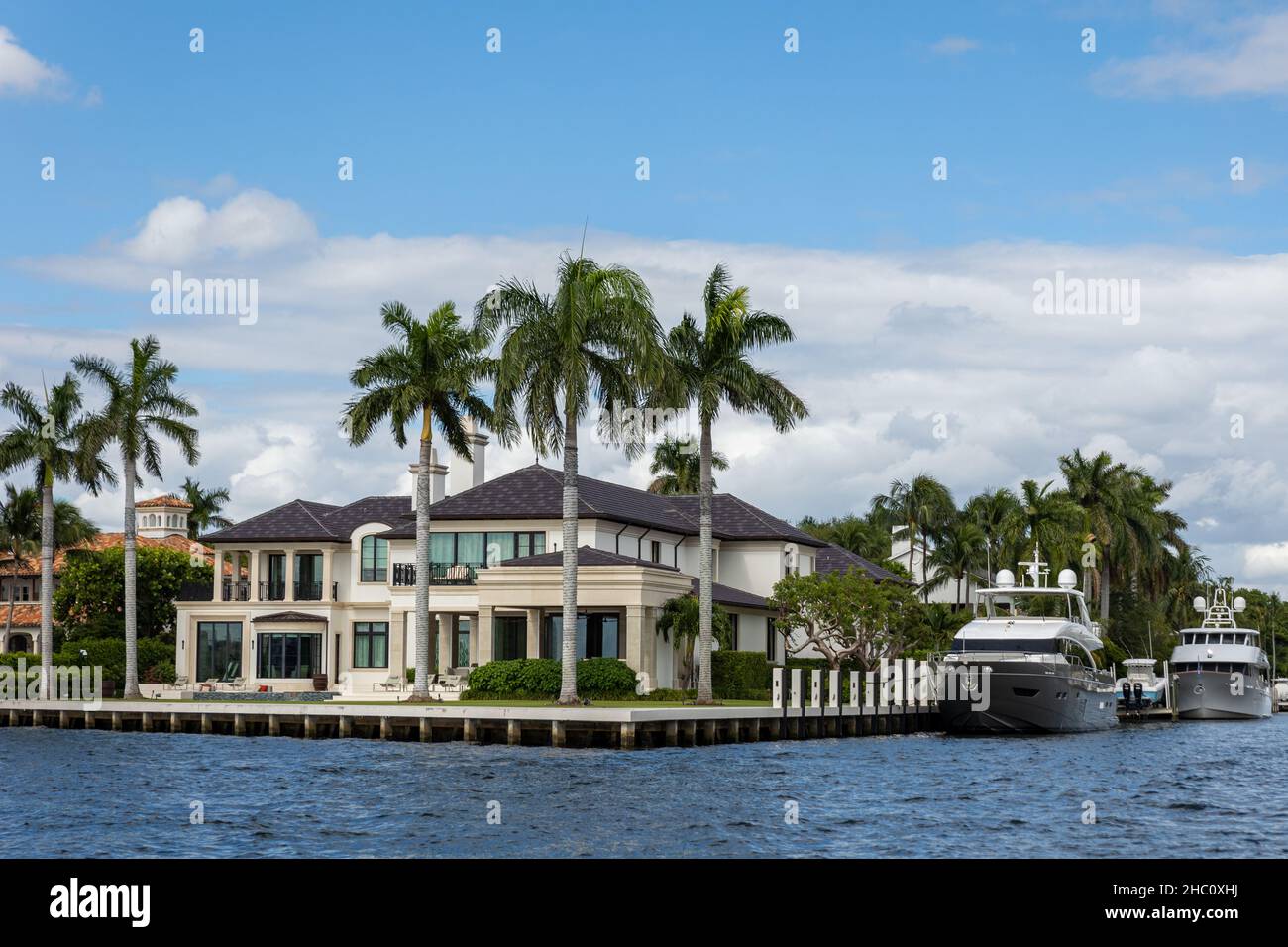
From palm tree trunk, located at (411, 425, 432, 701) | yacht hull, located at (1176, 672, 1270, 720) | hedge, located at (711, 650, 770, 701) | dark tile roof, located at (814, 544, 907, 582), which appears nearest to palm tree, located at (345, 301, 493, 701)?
palm tree trunk, located at (411, 425, 432, 701)

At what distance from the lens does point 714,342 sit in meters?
A: 58.3

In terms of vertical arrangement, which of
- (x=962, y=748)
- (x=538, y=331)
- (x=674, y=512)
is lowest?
(x=962, y=748)

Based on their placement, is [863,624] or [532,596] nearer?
[532,596]

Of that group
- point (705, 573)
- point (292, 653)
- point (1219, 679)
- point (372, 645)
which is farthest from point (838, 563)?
point (292, 653)

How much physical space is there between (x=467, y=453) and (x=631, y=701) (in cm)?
1259

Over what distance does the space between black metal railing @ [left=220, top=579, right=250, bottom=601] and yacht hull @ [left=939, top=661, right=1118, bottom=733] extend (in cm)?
3485

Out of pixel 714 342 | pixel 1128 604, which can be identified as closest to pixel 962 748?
pixel 714 342

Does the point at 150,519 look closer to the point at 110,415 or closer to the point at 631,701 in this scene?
the point at 110,415

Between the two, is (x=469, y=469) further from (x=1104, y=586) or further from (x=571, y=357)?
(x=1104, y=586)

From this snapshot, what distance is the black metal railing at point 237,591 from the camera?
77.6m

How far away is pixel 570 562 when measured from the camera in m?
53.8

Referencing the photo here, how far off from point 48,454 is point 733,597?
100ft
